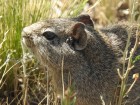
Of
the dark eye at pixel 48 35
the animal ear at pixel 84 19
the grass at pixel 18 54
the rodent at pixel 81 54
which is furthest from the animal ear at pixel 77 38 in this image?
the grass at pixel 18 54

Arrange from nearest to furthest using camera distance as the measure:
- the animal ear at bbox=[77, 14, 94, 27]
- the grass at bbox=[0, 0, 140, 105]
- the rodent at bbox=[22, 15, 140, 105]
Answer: the rodent at bbox=[22, 15, 140, 105], the animal ear at bbox=[77, 14, 94, 27], the grass at bbox=[0, 0, 140, 105]

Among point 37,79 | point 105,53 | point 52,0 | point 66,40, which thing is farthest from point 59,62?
point 52,0

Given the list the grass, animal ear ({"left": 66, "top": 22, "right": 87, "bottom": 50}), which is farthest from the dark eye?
the grass

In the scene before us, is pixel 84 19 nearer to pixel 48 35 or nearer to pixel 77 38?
pixel 77 38

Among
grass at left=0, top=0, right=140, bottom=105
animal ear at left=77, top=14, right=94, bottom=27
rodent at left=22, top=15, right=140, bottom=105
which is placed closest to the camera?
rodent at left=22, top=15, right=140, bottom=105

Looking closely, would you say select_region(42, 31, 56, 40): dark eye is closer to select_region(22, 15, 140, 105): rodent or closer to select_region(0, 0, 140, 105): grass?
select_region(22, 15, 140, 105): rodent

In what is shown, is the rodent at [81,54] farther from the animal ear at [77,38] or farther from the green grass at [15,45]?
the green grass at [15,45]

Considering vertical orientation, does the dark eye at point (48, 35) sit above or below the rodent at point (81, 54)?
above

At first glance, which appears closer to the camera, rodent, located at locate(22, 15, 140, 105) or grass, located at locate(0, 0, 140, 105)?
rodent, located at locate(22, 15, 140, 105)
